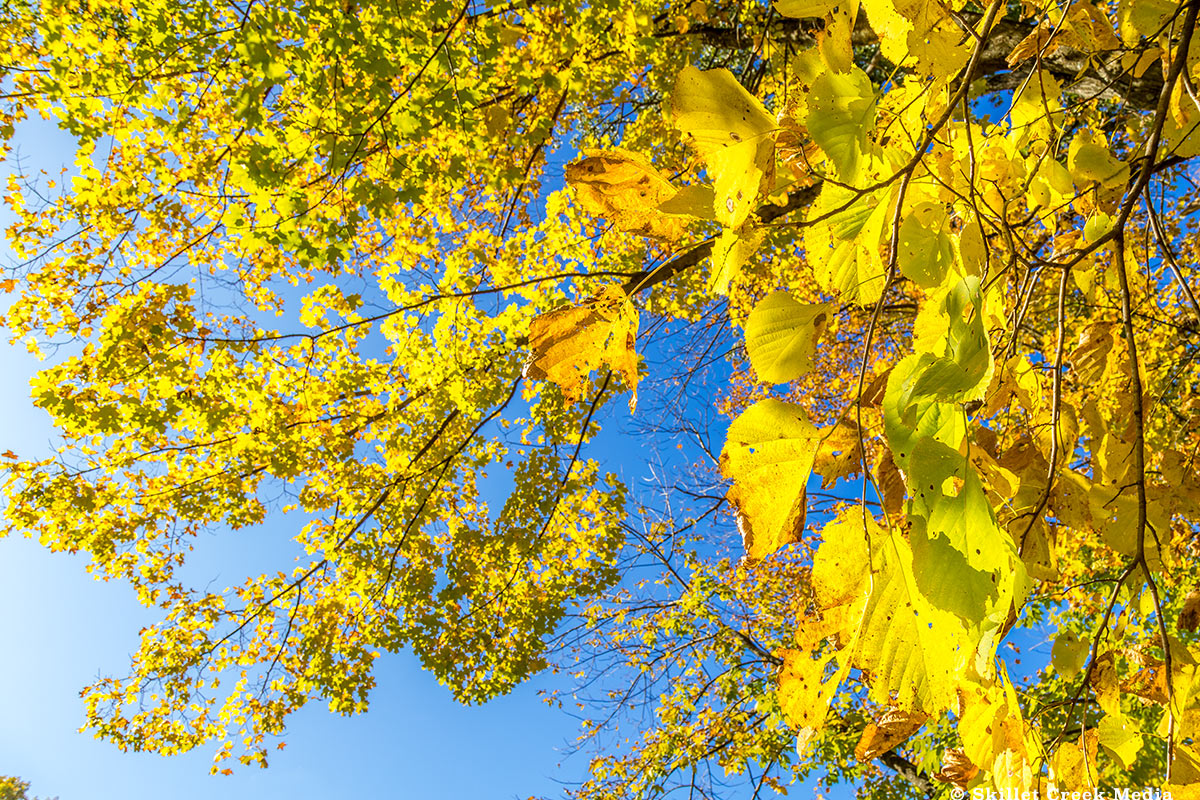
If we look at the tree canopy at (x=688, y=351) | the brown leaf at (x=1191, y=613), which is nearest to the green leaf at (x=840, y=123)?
the tree canopy at (x=688, y=351)

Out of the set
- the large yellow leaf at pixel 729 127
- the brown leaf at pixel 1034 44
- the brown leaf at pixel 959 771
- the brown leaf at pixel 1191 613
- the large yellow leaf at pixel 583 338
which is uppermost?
the brown leaf at pixel 1034 44

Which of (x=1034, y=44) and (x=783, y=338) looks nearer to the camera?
(x=783, y=338)

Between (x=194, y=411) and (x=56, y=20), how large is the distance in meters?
1.95

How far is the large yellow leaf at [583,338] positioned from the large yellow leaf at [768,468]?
18 cm

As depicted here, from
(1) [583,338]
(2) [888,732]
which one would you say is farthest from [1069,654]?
(1) [583,338]

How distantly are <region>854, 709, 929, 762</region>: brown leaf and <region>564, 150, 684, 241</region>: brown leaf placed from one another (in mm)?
622

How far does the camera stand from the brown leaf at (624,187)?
0.59 metres

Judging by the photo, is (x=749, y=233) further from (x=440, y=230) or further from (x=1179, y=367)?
(x=1179, y=367)

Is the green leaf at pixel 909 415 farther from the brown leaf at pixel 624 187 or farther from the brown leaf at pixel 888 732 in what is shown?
the brown leaf at pixel 888 732

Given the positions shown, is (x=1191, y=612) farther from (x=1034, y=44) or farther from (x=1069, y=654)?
(x=1034, y=44)

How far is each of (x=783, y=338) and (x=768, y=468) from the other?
16cm

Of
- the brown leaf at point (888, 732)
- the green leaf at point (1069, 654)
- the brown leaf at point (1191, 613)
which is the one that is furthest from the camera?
the brown leaf at point (1191, 613)

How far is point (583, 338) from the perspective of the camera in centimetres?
65

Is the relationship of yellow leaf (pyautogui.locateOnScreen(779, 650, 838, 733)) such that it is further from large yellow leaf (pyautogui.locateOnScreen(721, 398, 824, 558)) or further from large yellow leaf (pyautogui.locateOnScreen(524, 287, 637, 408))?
large yellow leaf (pyautogui.locateOnScreen(524, 287, 637, 408))
